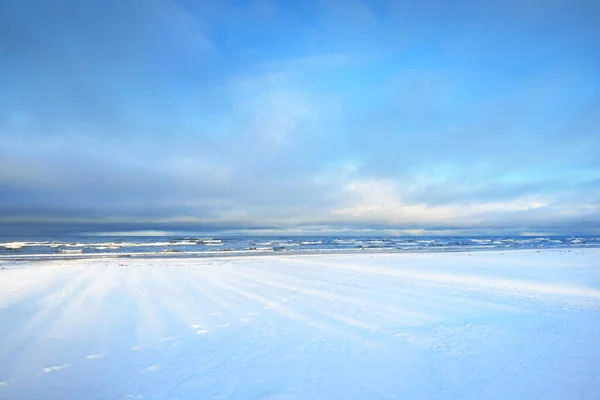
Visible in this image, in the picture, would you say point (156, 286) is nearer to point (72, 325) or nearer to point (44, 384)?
point (72, 325)

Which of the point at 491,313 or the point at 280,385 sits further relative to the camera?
the point at 491,313

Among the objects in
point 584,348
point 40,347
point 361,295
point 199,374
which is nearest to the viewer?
point 199,374

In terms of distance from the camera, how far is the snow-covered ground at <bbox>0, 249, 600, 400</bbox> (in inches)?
207

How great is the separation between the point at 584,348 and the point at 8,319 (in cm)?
1501

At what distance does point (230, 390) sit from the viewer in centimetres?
516

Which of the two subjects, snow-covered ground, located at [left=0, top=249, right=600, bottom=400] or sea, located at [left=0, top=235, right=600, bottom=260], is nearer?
snow-covered ground, located at [left=0, top=249, right=600, bottom=400]

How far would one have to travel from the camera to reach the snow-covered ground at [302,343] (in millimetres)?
5254

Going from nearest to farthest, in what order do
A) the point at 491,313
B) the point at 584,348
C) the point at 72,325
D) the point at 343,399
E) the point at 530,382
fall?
the point at 343,399, the point at 530,382, the point at 584,348, the point at 72,325, the point at 491,313

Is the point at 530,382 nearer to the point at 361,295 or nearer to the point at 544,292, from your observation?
the point at 361,295

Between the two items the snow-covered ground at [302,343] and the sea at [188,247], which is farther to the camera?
the sea at [188,247]

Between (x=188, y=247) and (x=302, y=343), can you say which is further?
(x=188, y=247)

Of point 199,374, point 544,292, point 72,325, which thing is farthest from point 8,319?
point 544,292

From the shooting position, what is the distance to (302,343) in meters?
7.19

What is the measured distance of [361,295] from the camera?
12.1 metres
